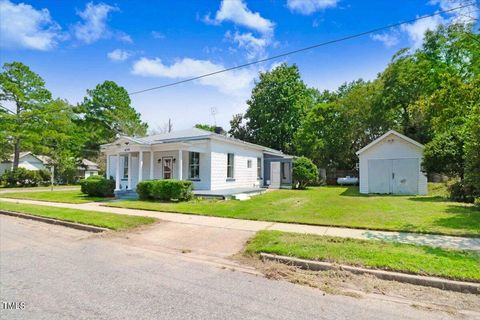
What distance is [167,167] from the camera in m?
17.9

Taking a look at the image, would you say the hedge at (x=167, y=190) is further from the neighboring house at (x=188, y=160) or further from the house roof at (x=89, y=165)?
the house roof at (x=89, y=165)

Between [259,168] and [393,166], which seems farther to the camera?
[259,168]

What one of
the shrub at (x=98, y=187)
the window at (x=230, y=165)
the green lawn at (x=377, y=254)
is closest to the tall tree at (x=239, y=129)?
the window at (x=230, y=165)

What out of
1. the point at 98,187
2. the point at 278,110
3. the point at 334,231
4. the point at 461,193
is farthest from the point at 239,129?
the point at 334,231

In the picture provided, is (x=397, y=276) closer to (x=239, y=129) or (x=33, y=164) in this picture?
(x=239, y=129)

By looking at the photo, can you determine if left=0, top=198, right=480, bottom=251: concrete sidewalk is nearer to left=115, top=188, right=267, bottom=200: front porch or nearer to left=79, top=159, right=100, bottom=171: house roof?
left=115, top=188, right=267, bottom=200: front porch

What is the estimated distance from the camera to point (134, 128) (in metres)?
44.1

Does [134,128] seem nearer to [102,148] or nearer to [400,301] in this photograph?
[102,148]

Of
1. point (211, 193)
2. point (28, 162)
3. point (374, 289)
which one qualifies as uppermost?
point (28, 162)

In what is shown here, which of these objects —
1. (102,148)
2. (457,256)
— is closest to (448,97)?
(457,256)

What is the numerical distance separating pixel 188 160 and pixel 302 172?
10.1 metres

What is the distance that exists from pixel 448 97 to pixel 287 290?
10500 mm

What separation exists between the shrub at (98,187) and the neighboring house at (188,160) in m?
0.47

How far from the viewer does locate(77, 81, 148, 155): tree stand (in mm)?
42031
